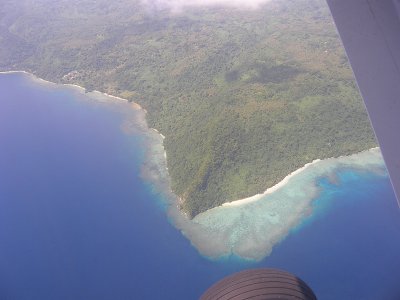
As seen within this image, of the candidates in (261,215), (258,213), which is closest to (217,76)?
(258,213)

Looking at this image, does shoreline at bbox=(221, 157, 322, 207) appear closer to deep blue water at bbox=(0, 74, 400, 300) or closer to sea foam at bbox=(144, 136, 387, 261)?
sea foam at bbox=(144, 136, 387, 261)

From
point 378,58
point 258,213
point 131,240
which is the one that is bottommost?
point 131,240

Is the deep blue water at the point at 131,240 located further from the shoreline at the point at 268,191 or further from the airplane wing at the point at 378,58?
the airplane wing at the point at 378,58

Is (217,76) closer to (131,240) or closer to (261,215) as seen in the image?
(261,215)

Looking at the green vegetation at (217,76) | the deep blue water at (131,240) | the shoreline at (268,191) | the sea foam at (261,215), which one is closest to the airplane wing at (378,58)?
the deep blue water at (131,240)

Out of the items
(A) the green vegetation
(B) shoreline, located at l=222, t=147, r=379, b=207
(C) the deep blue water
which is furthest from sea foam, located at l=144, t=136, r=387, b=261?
(A) the green vegetation

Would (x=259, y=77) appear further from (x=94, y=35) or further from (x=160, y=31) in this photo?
(x=94, y=35)
